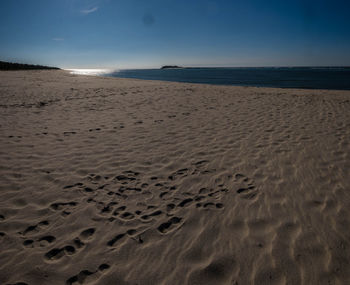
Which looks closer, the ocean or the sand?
the sand

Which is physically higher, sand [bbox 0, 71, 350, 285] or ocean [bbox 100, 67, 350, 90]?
ocean [bbox 100, 67, 350, 90]

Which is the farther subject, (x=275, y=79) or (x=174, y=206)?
(x=275, y=79)

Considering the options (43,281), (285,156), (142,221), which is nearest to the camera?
(43,281)

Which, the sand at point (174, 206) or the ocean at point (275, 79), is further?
the ocean at point (275, 79)

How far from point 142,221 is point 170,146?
107 inches

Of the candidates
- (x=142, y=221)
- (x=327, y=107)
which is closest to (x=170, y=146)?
(x=142, y=221)

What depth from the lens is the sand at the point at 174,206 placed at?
233 cm

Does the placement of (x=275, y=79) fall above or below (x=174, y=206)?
above

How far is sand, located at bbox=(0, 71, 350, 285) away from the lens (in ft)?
7.64

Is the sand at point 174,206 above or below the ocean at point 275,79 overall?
below

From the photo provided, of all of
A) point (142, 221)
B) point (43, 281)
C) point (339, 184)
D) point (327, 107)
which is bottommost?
point (43, 281)

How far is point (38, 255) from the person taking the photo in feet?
7.98

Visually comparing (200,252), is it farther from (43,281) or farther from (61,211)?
(61,211)

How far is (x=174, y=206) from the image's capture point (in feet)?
10.8
